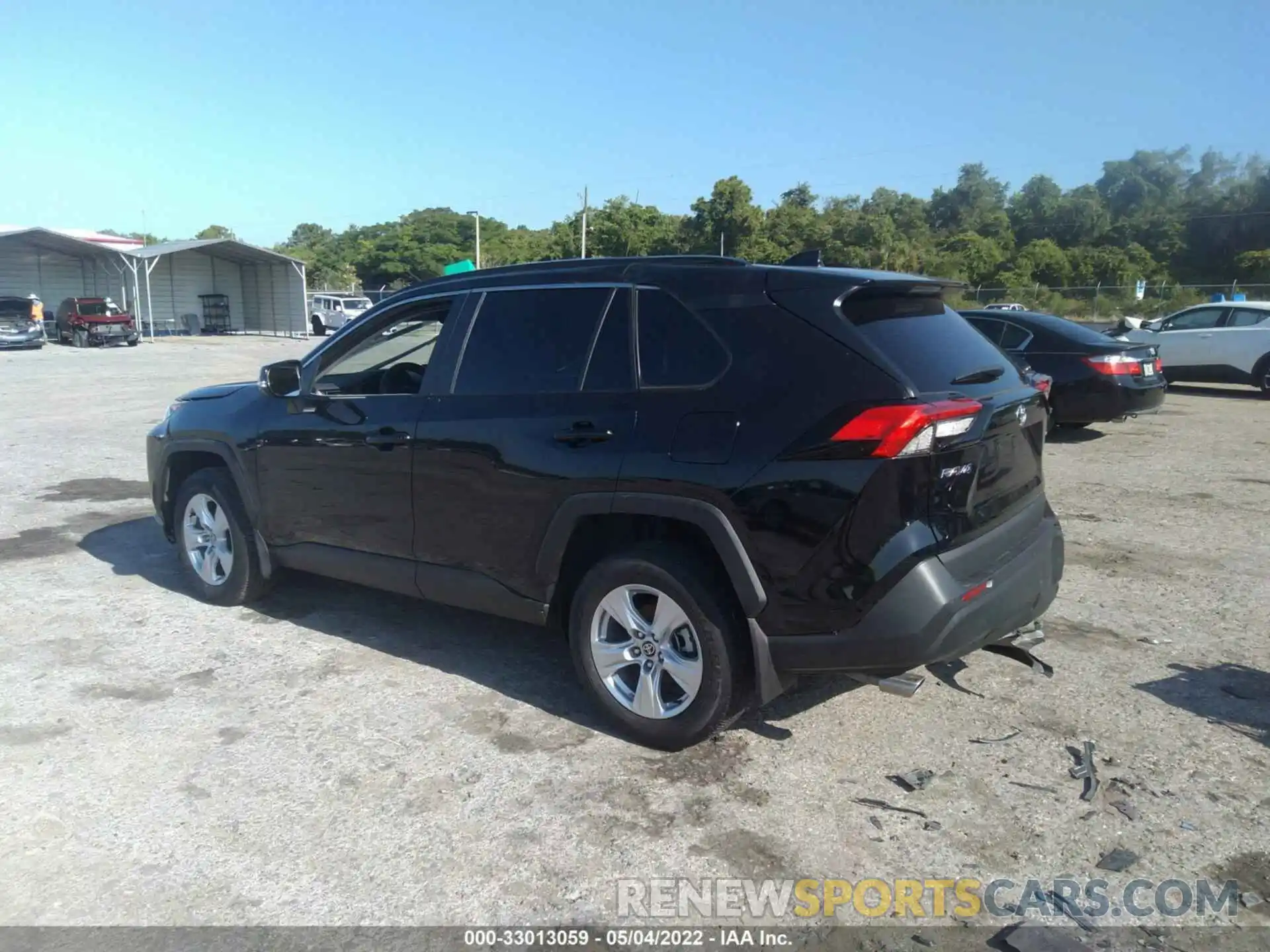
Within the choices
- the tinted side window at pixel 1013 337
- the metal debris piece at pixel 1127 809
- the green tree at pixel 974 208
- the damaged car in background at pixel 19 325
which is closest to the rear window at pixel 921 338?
the metal debris piece at pixel 1127 809

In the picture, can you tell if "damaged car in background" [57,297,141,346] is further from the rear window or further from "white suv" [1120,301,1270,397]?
the rear window

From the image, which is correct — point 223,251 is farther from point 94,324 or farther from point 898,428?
point 898,428

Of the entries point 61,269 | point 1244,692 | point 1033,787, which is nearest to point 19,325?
point 61,269

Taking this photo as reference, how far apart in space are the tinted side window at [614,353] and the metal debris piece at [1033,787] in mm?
2101

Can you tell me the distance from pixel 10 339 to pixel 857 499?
3622cm

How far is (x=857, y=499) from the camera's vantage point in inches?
133

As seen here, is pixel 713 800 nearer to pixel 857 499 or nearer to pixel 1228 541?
pixel 857 499

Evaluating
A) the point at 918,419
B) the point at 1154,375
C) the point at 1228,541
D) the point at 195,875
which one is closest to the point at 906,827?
the point at 918,419

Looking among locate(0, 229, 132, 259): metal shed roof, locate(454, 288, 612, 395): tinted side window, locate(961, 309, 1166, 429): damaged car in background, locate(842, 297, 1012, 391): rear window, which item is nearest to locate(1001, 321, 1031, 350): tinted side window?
locate(961, 309, 1166, 429): damaged car in background

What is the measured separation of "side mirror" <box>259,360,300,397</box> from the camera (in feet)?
17.4

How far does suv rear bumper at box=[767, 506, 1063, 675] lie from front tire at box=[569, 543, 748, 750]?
25cm

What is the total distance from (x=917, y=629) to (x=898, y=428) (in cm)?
70

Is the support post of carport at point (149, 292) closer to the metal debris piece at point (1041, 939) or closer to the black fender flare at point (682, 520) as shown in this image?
the black fender flare at point (682, 520)

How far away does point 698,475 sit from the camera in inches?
144
